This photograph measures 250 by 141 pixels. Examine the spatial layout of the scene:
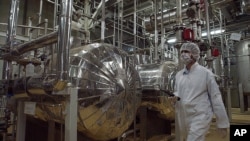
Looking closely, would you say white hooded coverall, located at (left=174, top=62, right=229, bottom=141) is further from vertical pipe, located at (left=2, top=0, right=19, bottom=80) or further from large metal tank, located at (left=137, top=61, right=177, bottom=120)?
vertical pipe, located at (left=2, top=0, right=19, bottom=80)

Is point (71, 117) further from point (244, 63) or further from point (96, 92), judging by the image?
point (244, 63)

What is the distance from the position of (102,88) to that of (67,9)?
0.62 m

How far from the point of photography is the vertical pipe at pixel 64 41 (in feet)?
4.59

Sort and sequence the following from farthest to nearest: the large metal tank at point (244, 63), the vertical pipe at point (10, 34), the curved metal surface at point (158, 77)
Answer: the large metal tank at point (244, 63) < the curved metal surface at point (158, 77) < the vertical pipe at point (10, 34)

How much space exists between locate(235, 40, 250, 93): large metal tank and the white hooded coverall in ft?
14.6

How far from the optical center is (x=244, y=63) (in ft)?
18.8

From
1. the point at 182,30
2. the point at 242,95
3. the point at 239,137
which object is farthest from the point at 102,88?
the point at 242,95

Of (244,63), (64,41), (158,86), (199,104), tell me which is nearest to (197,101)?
(199,104)

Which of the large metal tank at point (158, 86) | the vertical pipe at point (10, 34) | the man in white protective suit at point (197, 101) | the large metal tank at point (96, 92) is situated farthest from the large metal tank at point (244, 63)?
the vertical pipe at point (10, 34)

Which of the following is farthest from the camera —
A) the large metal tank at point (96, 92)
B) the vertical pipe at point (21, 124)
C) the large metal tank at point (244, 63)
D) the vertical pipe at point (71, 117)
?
the large metal tank at point (244, 63)

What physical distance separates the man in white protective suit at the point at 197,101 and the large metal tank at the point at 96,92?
0.47 meters

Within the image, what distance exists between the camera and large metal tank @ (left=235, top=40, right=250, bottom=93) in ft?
18.3

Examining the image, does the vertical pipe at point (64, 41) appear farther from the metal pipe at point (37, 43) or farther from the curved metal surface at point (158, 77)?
the curved metal surface at point (158, 77)

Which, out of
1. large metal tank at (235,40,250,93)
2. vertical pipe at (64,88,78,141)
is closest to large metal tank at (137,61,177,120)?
vertical pipe at (64,88,78,141)
